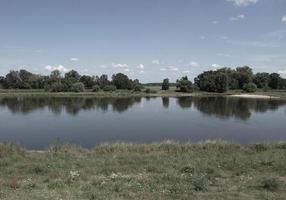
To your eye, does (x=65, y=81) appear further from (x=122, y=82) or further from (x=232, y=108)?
(x=232, y=108)

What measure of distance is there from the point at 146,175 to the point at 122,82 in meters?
139

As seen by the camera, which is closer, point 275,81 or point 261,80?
point 261,80

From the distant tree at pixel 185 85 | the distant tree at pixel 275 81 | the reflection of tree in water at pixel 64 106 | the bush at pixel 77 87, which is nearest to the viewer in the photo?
the reflection of tree in water at pixel 64 106

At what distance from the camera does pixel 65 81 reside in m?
139

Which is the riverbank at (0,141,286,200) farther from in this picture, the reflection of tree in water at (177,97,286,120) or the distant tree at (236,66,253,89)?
the distant tree at (236,66,253,89)

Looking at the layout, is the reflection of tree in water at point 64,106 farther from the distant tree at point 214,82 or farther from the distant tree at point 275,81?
the distant tree at point 275,81

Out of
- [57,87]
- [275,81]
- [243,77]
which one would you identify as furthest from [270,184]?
[275,81]

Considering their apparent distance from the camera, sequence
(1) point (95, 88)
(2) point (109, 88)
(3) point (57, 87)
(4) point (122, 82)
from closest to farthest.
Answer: (3) point (57, 87), (1) point (95, 88), (2) point (109, 88), (4) point (122, 82)

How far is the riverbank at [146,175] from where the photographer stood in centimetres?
1026

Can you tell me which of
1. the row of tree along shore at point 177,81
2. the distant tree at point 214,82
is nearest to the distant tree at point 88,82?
the row of tree along shore at point 177,81

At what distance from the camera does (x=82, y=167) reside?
14.5m

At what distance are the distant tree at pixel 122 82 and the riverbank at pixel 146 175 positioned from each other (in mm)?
131547

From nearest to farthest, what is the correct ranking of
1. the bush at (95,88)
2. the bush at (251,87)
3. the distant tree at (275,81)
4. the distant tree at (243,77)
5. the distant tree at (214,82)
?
the bush at (95,88) → the distant tree at (214,82) → the bush at (251,87) → the distant tree at (243,77) → the distant tree at (275,81)

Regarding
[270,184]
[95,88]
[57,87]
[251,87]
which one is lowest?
[270,184]
